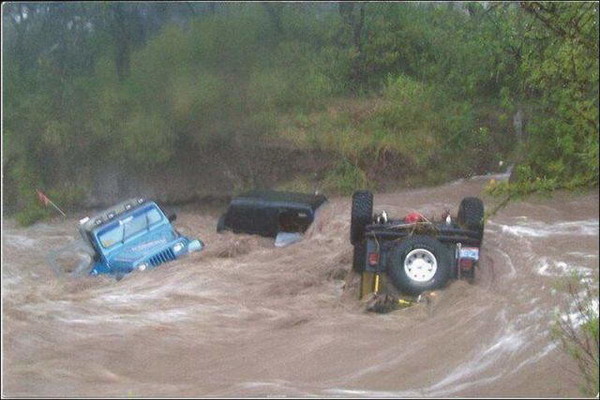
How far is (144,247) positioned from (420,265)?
4.82 meters

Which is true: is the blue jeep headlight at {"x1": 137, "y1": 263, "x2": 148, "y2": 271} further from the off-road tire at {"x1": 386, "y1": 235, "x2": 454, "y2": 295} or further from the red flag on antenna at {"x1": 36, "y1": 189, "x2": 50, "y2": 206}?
the off-road tire at {"x1": 386, "y1": 235, "x2": 454, "y2": 295}

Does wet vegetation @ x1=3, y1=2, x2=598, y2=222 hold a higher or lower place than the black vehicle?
higher

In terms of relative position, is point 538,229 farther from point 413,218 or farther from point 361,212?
point 361,212

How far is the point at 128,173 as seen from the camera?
1144 centimetres

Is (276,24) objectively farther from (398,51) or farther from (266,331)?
(266,331)

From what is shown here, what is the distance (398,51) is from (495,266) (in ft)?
7.47

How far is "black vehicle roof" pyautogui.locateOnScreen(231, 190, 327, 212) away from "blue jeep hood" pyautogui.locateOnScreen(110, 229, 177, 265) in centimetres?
183

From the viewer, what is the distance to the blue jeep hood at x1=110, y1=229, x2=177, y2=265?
12156mm

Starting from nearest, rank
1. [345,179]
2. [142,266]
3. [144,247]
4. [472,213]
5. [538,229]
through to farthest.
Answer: [472,213] → [538,229] → [345,179] → [142,266] → [144,247]

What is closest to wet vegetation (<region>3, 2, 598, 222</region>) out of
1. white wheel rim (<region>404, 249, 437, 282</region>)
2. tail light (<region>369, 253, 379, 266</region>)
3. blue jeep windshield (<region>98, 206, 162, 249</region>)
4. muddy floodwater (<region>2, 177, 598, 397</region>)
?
muddy floodwater (<region>2, 177, 598, 397</region>)

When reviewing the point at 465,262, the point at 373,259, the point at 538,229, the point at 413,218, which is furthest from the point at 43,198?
the point at 538,229

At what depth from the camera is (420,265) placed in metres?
8.73

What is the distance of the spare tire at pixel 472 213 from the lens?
8.46 metres

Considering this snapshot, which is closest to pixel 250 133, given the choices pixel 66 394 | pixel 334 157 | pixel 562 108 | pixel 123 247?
pixel 334 157
